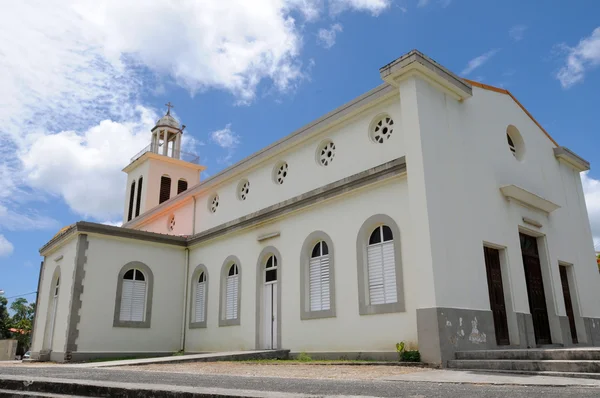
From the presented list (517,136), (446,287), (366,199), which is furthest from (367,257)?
(517,136)

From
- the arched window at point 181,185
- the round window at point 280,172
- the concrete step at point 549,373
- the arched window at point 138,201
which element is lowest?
the concrete step at point 549,373

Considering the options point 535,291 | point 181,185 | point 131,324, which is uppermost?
point 181,185

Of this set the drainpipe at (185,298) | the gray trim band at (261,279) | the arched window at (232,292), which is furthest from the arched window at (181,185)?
the gray trim band at (261,279)

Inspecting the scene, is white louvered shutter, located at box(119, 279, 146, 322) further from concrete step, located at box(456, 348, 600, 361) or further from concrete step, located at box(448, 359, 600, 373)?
concrete step, located at box(448, 359, 600, 373)

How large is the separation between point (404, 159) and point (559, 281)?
21.2ft

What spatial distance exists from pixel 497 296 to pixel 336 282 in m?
3.87

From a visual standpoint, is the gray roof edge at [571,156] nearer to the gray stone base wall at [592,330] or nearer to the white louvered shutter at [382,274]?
the gray stone base wall at [592,330]

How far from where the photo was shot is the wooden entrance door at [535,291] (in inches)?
510

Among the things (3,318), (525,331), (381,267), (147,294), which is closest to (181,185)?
(147,294)

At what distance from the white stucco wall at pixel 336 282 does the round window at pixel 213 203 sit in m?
2.27

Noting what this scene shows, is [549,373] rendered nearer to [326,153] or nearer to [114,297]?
[326,153]

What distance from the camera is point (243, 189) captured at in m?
17.5

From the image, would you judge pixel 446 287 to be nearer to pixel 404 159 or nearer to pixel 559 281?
pixel 404 159

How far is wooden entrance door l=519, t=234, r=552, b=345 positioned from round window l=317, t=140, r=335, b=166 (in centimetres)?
560
